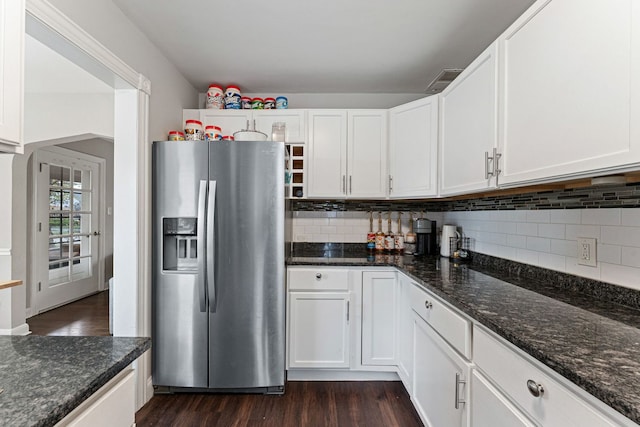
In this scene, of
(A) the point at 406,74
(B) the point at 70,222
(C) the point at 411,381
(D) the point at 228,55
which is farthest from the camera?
(B) the point at 70,222

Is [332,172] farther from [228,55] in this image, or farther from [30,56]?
[30,56]

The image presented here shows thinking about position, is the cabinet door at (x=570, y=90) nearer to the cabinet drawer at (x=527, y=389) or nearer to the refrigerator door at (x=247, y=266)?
the cabinet drawer at (x=527, y=389)

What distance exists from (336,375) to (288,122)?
2.02 meters

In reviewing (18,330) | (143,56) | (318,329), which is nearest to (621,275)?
(318,329)

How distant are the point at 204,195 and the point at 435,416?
1750 millimetres

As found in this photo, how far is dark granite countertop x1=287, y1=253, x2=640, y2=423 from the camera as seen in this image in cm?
65

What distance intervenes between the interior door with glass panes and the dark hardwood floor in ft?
0.59

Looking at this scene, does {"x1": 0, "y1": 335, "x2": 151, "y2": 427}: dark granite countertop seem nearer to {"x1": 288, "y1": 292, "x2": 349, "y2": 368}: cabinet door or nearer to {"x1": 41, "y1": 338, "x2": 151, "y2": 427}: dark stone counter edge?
{"x1": 41, "y1": 338, "x2": 151, "y2": 427}: dark stone counter edge

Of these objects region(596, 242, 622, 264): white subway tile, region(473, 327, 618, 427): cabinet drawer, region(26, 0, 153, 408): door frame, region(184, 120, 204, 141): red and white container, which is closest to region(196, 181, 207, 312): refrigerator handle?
region(26, 0, 153, 408): door frame

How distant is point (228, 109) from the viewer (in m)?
2.60

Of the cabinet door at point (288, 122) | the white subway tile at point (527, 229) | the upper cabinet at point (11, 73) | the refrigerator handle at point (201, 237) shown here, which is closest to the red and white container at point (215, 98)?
the cabinet door at point (288, 122)

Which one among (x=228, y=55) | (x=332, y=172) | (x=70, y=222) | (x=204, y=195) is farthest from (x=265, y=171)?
(x=70, y=222)

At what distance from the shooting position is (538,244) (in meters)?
1.63

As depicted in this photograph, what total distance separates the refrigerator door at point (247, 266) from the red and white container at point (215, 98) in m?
0.76
